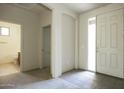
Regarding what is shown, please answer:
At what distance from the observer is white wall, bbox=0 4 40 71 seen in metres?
3.84

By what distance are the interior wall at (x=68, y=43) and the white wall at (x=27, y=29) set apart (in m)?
1.47

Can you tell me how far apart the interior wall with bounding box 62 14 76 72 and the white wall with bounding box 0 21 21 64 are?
3503 millimetres

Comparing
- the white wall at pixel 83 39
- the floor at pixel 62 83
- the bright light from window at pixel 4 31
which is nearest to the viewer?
the floor at pixel 62 83

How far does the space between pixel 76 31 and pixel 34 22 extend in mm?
1923

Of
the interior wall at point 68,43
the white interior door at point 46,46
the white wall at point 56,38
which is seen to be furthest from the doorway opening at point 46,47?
the white wall at point 56,38

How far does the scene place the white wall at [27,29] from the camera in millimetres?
3844

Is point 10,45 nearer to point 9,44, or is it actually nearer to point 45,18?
point 9,44

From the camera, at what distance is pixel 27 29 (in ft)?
14.4

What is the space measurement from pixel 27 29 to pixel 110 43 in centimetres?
330

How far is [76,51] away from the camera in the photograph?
4.57m

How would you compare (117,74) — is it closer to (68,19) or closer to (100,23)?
(100,23)

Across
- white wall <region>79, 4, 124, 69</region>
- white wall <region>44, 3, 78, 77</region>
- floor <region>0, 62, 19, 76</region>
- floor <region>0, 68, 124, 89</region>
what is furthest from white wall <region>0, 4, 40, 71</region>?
white wall <region>79, 4, 124, 69</region>

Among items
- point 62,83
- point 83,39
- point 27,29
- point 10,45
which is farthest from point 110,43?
point 10,45

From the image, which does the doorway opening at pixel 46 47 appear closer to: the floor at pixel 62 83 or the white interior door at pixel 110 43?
the floor at pixel 62 83
